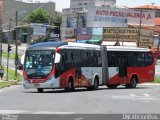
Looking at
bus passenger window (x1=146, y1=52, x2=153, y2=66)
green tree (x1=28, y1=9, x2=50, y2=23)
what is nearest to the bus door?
bus passenger window (x1=146, y1=52, x2=153, y2=66)

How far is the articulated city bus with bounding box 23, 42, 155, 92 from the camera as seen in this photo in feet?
119

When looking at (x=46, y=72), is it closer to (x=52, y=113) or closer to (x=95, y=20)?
(x=52, y=113)

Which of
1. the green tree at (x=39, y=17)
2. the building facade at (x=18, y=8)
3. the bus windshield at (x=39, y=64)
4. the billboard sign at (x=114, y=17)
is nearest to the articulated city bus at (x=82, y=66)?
the bus windshield at (x=39, y=64)

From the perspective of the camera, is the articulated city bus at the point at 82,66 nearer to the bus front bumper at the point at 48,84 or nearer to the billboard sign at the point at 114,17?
the bus front bumper at the point at 48,84

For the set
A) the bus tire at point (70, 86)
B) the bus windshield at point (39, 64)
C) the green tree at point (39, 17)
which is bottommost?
the green tree at point (39, 17)

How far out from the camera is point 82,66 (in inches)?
1549

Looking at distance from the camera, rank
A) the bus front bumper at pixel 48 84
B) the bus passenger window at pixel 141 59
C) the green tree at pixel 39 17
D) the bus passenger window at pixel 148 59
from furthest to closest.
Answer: the green tree at pixel 39 17, the bus passenger window at pixel 148 59, the bus passenger window at pixel 141 59, the bus front bumper at pixel 48 84

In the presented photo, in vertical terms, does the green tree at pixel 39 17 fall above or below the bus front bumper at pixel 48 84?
below

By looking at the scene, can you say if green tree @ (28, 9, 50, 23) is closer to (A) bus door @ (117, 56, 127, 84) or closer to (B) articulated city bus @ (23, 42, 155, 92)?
(B) articulated city bus @ (23, 42, 155, 92)

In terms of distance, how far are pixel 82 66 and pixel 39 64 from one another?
3843mm

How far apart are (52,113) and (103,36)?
97899 millimetres

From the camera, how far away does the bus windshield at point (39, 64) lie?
36.2 metres

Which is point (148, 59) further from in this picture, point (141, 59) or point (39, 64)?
point (39, 64)

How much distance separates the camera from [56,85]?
36500mm
